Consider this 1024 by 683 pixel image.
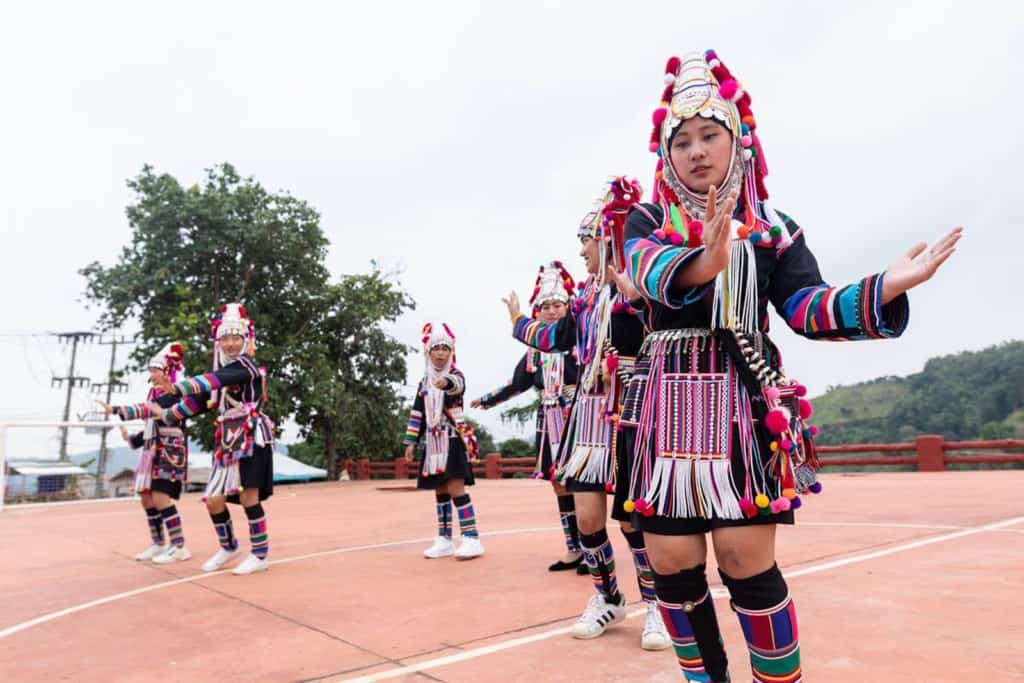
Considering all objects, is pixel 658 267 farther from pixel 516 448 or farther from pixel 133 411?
pixel 516 448

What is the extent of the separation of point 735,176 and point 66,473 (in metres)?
16.1

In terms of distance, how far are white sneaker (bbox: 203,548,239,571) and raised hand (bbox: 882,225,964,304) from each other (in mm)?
5521

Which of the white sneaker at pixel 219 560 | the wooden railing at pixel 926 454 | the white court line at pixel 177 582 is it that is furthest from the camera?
the wooden railing at pixel 926 454

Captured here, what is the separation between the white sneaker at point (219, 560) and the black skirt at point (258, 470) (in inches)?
18.6

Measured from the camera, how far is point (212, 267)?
2062 centimetres

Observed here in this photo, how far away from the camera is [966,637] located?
3080 millimetres

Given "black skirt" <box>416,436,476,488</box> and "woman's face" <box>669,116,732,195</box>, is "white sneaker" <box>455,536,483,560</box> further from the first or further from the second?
"woman's face" <box>669,116,732,195</box>

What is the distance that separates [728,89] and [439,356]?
4.76 metres

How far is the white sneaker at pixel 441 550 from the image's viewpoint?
6.01m

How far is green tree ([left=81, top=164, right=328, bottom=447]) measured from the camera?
1953 cm

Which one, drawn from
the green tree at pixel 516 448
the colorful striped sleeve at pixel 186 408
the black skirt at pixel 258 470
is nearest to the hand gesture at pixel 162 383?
the colorful striped sleeve at pixel 186 408

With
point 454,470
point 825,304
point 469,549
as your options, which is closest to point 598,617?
point 825,304

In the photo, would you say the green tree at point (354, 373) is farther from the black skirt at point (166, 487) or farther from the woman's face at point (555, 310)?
the woman's face at point (555, 310)

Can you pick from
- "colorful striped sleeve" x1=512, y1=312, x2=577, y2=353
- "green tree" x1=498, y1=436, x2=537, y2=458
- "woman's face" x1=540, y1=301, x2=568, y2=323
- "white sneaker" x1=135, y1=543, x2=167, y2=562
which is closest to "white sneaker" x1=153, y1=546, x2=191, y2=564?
"white sneaker" x1=135, y1=543, x2=167, y2=562
